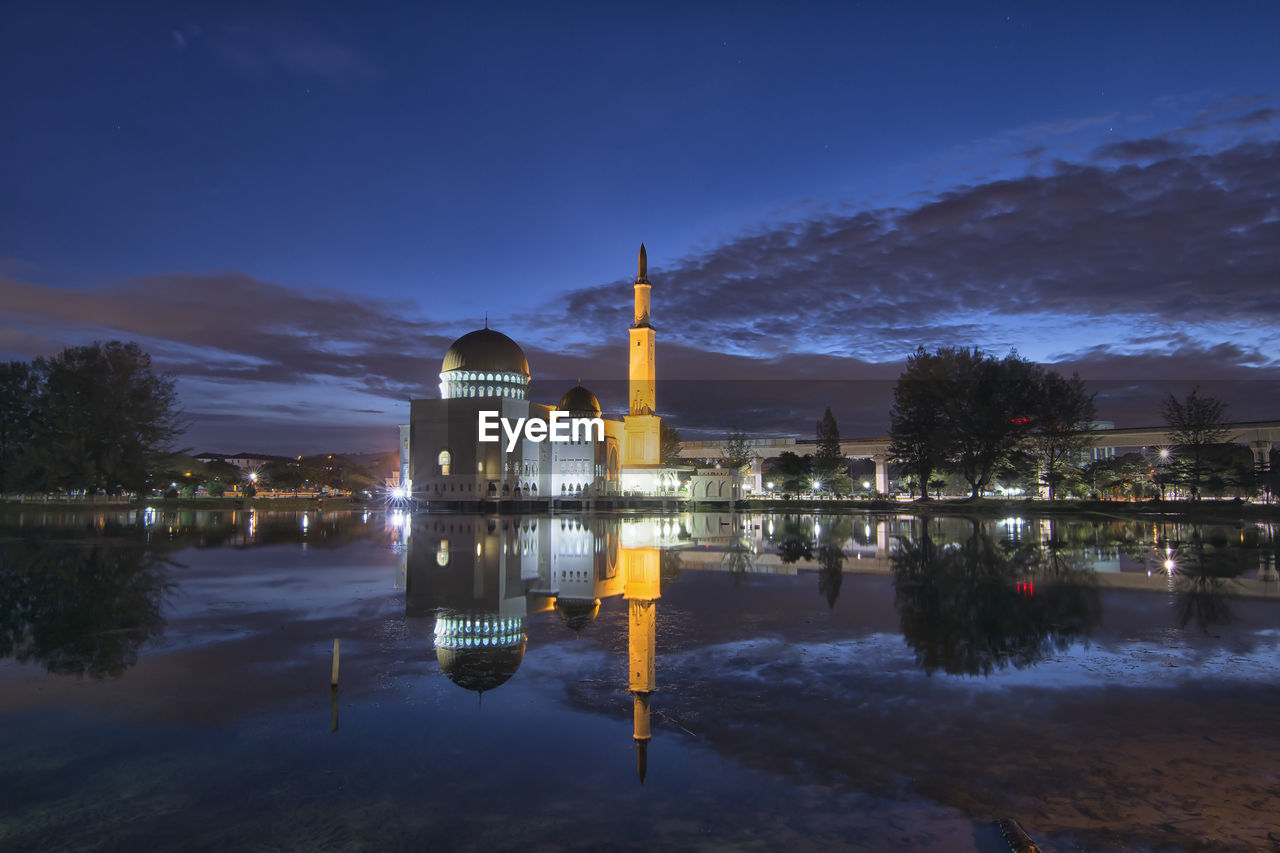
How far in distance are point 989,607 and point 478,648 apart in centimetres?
1011

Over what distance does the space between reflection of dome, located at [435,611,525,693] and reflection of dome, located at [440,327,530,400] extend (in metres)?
57.3

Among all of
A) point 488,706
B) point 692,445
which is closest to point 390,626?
point 488,706

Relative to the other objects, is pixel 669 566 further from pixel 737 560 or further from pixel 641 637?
pixel 641 637

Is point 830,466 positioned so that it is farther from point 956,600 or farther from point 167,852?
point 167,852

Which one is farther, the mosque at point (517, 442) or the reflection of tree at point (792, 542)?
the mosque at point (517, 442)

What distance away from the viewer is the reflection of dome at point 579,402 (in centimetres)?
7481

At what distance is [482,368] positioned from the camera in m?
70.5

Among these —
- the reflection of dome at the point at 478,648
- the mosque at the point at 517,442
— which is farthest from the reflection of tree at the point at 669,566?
the mosque at the point at 517,442

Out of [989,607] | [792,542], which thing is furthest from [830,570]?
[792,542]

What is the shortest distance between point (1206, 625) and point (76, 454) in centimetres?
6582

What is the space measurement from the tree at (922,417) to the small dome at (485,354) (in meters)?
35.1

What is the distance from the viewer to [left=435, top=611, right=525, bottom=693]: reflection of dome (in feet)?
33.7

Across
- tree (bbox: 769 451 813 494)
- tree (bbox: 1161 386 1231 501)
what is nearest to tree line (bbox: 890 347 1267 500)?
tree (bbox: 1161 386 1231 501)

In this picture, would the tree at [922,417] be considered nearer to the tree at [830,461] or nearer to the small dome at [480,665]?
the tree at [830,461]
